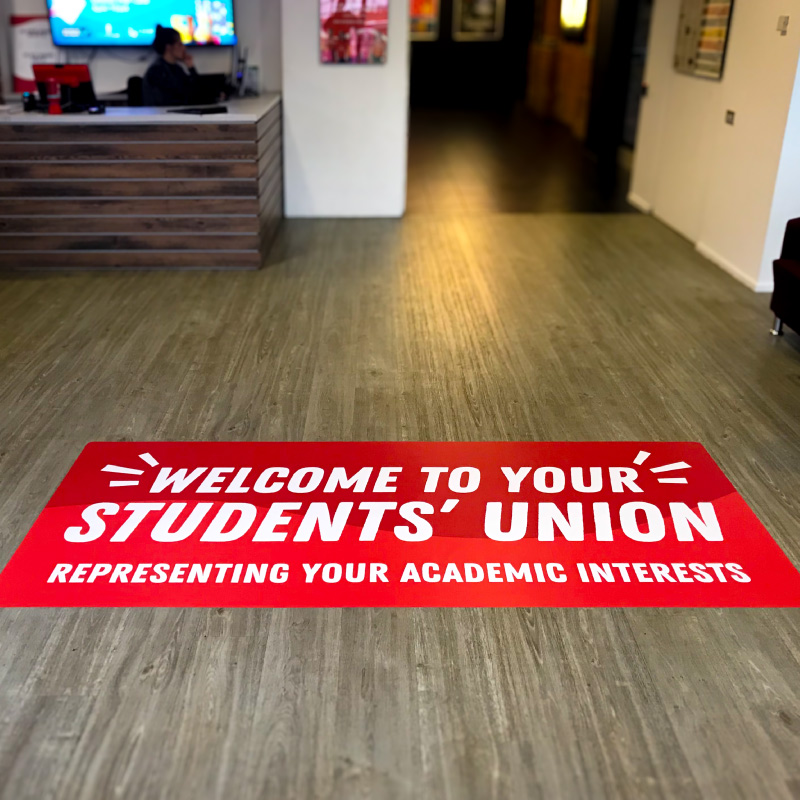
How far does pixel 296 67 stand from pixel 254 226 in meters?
1.78

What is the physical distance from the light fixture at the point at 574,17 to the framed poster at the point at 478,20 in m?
2.89

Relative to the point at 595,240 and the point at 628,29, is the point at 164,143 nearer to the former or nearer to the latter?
the point at 595,240

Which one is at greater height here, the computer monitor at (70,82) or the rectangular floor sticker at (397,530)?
the computer monitor at (70,82)

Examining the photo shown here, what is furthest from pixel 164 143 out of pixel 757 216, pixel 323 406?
pixel 757 216

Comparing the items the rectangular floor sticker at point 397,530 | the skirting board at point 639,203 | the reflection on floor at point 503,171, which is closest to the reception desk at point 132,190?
the reflection on floor at point 503,171

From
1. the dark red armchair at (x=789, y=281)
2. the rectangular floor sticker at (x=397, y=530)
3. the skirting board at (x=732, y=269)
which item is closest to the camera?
the rectangular floor sticker at (x=397, y=530)

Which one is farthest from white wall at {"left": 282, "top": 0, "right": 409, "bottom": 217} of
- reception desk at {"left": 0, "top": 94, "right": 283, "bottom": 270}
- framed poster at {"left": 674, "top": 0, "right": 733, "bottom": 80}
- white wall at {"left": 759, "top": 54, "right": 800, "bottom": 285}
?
white wall at {"left": 759, "top": 54, "right": 800, "bottom": 285}

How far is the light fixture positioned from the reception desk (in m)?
7.34

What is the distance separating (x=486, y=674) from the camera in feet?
7.74

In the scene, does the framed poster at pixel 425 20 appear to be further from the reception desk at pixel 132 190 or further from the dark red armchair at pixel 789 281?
the dark red armchair at pixel 789 281

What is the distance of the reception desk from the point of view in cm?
550

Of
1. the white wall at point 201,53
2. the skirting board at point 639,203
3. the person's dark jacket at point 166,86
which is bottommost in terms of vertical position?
the skirting board at point 639,203

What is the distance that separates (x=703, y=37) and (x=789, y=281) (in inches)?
111

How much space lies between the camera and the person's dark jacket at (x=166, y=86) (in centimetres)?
604
